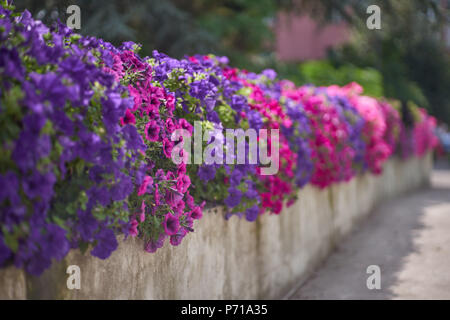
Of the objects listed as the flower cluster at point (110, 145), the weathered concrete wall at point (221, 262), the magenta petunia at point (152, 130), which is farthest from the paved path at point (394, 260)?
the magenta petunia at point (152, 130)

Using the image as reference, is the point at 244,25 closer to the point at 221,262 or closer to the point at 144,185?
the point at 221,262

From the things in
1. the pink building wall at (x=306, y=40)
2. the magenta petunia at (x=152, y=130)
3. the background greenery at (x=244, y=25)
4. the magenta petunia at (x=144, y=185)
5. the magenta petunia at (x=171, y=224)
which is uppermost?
the pink building wall at (x=306, y=40)

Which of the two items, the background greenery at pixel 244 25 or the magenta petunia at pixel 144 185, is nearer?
the magenta petunia at pixel 144 185

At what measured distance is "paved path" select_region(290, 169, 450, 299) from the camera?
4.23 metres

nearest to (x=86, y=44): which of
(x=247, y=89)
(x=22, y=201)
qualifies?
(x=22, y=201)

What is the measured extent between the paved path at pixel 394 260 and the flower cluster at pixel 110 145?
36.5 inches

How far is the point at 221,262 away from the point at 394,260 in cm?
231

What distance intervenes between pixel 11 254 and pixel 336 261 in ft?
13.4

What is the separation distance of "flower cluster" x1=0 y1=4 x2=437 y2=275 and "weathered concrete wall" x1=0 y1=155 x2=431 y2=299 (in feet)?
0.38

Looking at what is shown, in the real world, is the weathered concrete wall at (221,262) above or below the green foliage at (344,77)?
below

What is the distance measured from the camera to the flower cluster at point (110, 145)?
1968 mm

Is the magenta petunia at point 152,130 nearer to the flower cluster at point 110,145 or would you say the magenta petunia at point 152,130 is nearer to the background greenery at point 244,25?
the flower cluster at point 110,145

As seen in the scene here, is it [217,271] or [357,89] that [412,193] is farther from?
[217,271]
